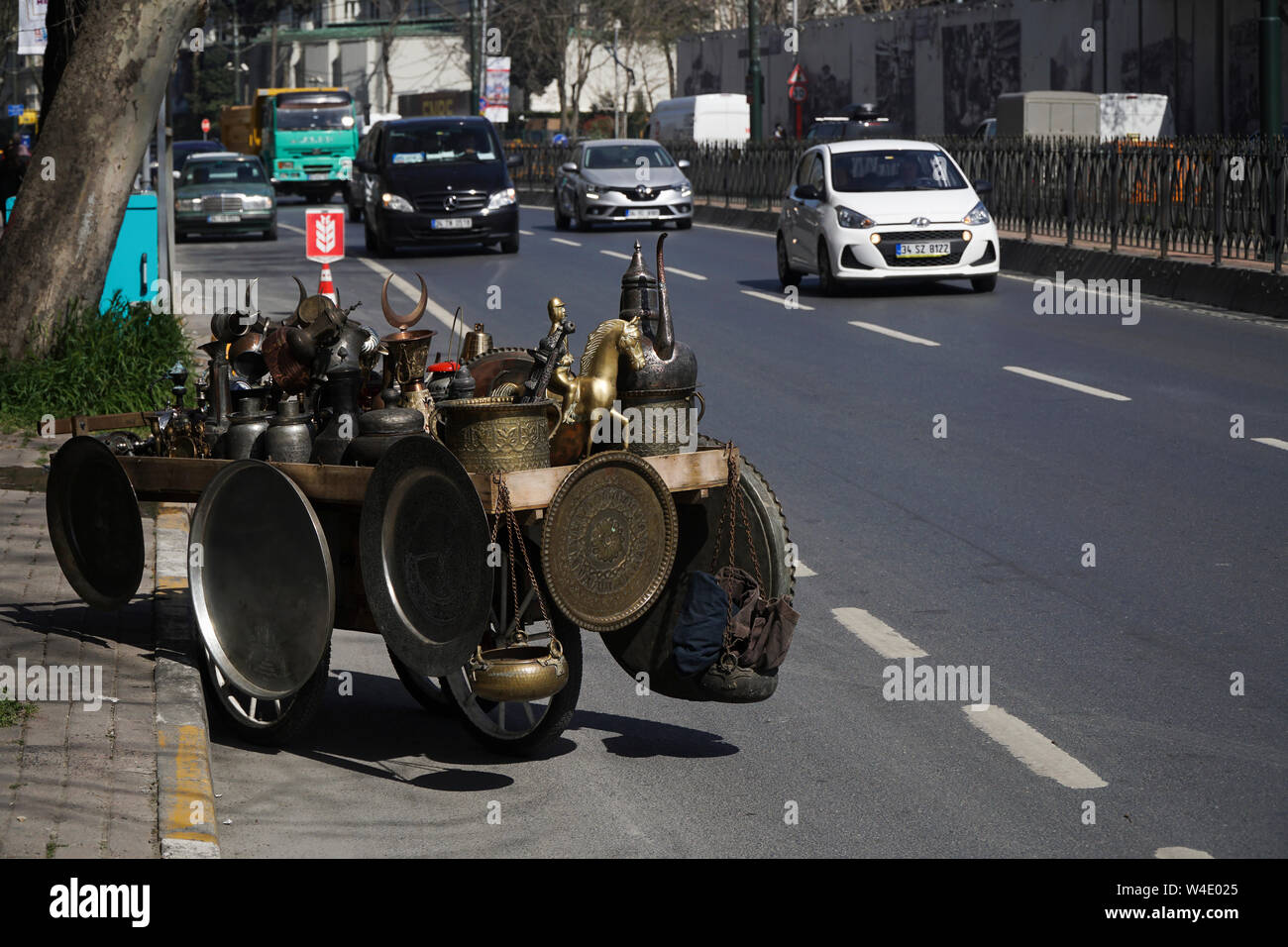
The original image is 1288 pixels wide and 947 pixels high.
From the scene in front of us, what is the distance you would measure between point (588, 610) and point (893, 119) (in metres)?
52.4

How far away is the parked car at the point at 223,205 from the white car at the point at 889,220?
49.9 feet

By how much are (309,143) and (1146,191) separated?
37.2m

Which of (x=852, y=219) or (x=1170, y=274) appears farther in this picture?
(x=852, y=219)

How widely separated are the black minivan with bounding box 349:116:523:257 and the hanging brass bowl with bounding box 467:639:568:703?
76.9 ft

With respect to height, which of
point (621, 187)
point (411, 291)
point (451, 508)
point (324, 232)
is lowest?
point (451, 508)

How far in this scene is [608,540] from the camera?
5465 millimetres

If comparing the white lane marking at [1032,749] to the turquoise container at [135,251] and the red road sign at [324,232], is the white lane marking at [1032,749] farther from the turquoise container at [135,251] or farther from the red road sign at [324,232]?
the turquoise container at [135,251]

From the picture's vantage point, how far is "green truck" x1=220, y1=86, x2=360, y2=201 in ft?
180

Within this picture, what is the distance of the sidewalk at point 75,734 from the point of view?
187 inches

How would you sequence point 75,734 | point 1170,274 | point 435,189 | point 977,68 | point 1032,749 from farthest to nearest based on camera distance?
point 977,68
point 435,189
point 1170,274
point 1032,749
point 75,734

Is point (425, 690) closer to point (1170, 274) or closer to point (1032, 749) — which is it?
point (1032, 749)

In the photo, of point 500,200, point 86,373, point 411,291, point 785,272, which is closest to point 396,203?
point 500,200

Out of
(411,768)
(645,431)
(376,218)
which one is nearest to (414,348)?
(645,431)

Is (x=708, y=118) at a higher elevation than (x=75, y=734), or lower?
higher
